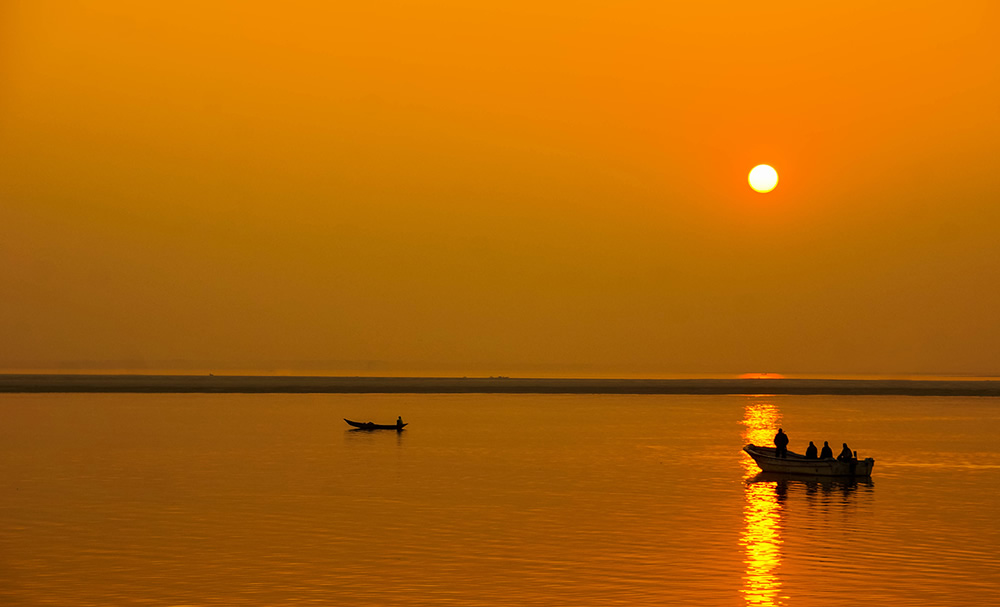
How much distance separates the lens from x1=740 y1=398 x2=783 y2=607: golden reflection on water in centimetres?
3030

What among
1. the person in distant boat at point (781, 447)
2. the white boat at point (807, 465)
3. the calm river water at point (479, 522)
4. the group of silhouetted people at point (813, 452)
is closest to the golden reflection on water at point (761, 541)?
the calm river water at point (479, 522)

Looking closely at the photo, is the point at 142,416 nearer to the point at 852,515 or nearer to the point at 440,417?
the point at 440,417

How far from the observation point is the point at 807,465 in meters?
62.6

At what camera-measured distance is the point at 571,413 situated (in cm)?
13525

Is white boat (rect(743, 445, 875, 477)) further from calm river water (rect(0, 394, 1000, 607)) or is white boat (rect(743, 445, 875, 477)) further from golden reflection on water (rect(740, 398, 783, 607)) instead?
golden reflection on water (rect(740, 398, 783, 607))

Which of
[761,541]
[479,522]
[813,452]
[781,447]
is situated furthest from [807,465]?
[479,522]

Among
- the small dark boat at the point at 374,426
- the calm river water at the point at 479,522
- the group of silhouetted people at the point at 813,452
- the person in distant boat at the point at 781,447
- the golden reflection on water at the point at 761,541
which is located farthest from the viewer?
the small dark boat at the point at 374,426

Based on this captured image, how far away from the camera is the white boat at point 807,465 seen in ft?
200

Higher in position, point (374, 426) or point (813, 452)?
point (374, 426)

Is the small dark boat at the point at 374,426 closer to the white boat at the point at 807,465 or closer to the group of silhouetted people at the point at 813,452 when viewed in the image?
the white boat at the point at 807,465

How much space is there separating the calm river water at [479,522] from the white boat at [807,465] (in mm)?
900

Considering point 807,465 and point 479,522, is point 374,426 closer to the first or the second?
point 807,465

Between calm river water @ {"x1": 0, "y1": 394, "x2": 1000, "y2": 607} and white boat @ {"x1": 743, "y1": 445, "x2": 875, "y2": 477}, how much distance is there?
90cm

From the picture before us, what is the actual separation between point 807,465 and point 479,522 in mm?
25923
